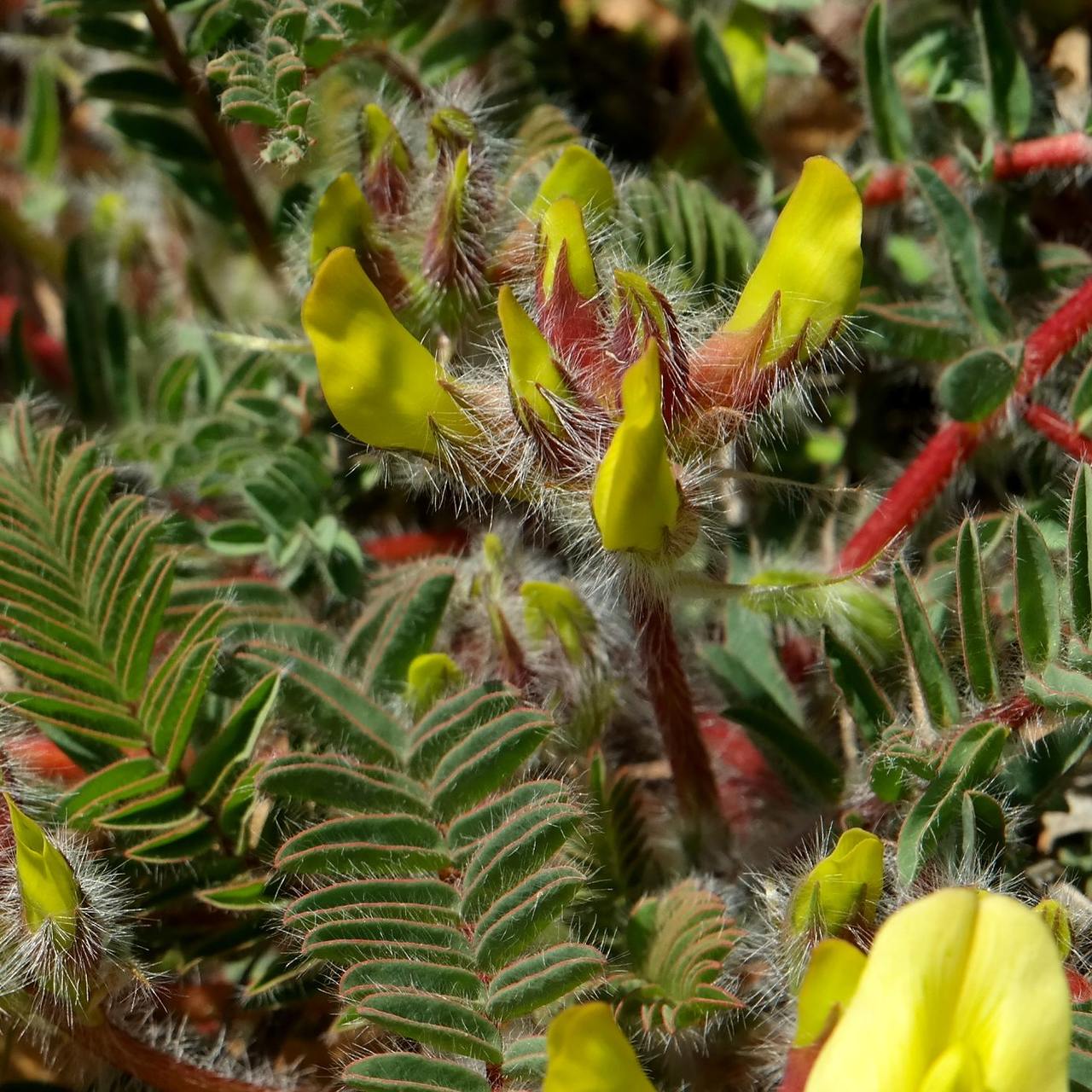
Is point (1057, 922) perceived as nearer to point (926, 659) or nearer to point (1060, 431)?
point (926, 659)

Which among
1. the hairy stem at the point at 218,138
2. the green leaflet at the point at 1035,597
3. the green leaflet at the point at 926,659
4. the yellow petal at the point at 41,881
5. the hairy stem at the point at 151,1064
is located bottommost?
the hairy stem at the point at 151,1064

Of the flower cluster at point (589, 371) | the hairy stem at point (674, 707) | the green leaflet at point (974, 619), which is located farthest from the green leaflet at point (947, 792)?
the flower cluster at point (589, 371)

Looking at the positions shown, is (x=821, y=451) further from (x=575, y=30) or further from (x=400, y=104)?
(x=575, y=30)

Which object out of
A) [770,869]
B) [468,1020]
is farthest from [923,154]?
[468,1020]

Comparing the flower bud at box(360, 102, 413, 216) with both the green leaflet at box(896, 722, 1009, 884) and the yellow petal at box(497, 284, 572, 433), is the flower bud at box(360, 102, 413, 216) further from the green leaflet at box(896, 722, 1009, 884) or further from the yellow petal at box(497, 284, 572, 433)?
the green leaflet at box(896, 722, 1009, 884)

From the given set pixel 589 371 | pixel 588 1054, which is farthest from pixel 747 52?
pixel 588 1054

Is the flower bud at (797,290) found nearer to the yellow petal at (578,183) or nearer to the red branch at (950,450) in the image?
the yellow petal at (578,183)
